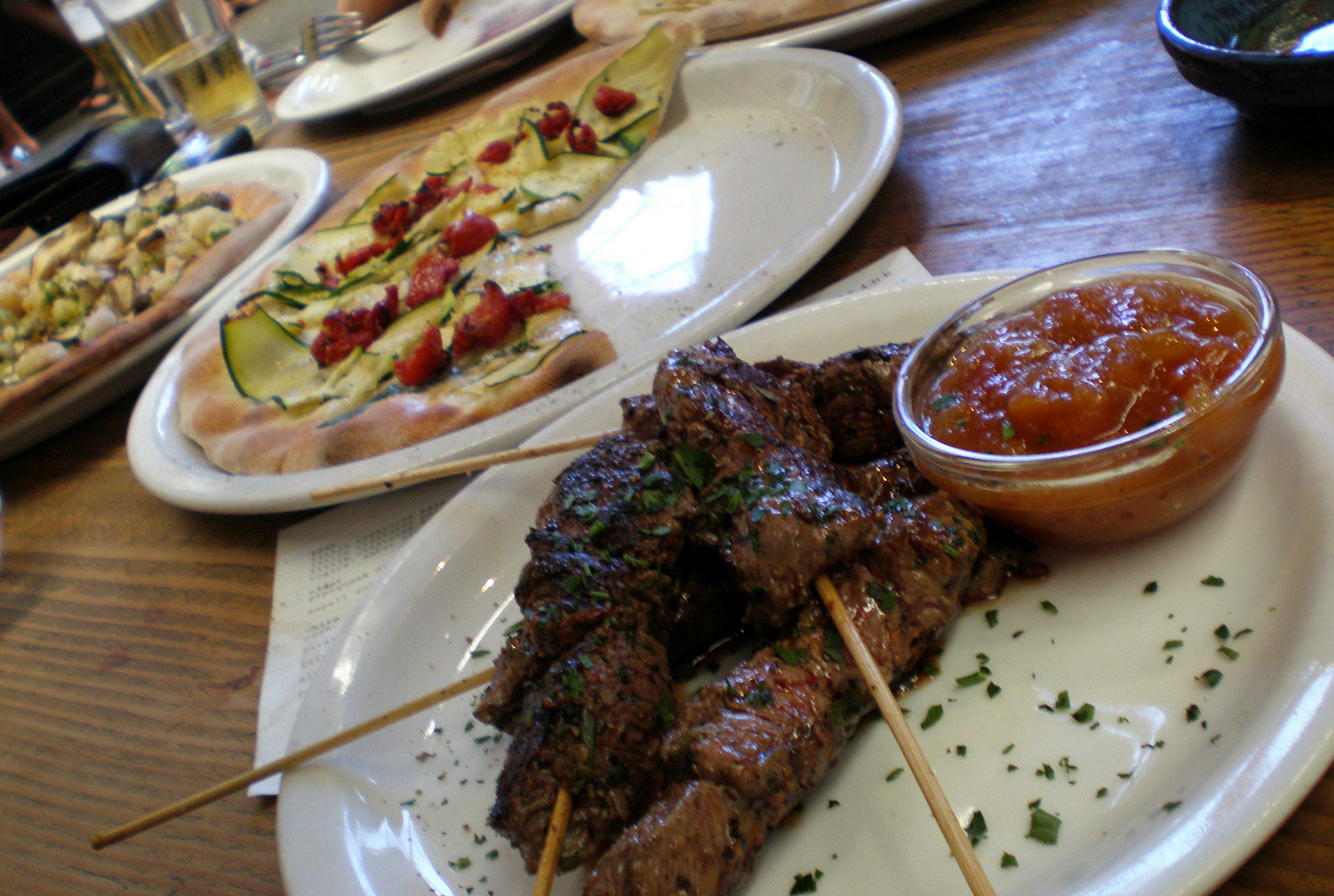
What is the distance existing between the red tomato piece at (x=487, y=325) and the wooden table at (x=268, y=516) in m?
0.93

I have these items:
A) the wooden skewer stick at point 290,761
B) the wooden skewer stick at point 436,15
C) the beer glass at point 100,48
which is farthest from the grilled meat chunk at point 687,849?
the beer glass at point 100,48

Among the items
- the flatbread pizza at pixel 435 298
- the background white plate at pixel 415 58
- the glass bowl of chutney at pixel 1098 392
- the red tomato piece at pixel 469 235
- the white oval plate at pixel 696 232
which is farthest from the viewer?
the background white plate at pixel 415 58

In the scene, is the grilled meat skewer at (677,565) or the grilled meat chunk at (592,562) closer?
the grilled meat skewer at (677,565)

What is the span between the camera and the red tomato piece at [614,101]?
411 cm

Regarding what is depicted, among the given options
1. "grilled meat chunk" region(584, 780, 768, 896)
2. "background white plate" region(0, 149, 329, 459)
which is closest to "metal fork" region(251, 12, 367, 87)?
"background white plate" region(0, 149, 329, 459)

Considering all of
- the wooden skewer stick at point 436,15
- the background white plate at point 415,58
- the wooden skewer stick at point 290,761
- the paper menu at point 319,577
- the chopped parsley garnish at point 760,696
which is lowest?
the paper menu at point 319,577

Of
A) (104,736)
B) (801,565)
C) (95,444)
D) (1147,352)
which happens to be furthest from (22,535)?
(1147,352)

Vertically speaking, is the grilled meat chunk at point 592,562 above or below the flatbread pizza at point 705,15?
below

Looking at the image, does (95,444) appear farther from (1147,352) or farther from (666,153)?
(1147,352)

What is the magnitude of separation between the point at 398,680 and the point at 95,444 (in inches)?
114

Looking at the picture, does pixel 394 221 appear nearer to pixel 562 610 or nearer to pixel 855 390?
pixel 855 390

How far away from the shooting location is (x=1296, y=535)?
58.4 inches

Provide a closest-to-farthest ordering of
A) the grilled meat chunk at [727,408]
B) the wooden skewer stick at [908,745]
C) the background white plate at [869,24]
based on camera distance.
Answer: the wooden skewer stick at [908,745] → the grilled meat chunk at [727,408] → the background white plate at [869,24]

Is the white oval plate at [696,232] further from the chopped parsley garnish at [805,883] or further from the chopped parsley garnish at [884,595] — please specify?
the chopped parsley garnish at [805,883]
